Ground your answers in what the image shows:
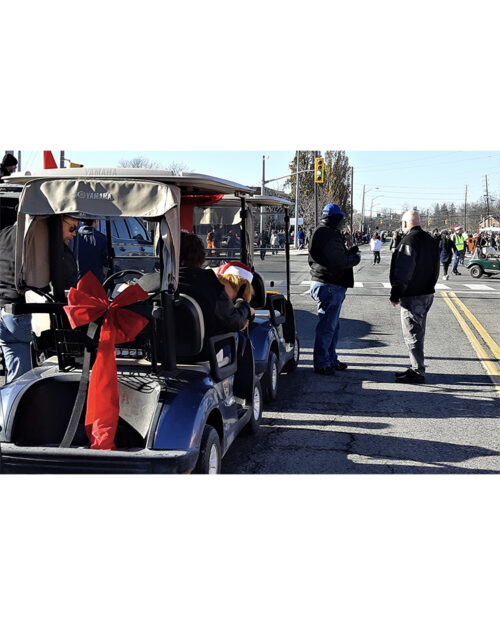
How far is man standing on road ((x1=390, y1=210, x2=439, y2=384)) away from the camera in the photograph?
739 cm

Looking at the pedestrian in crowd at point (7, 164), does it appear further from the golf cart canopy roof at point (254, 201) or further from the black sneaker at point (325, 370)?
the black sneaker at point (325, 370)

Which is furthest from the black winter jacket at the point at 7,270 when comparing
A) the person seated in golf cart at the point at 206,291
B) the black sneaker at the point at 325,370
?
the black sneaker at the point at 325,370

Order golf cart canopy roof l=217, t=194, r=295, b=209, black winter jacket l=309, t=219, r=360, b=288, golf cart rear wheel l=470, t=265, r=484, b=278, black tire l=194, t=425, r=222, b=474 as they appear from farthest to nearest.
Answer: golf cart rear wheel l=470, t=265, r=484, b=278 → black winter jacket l=309, t=219, r=360, b=288 → golf cart canopy roof l=217, t=194, r=295, b=209 → black tire l=194, t=425, r=222, b=474

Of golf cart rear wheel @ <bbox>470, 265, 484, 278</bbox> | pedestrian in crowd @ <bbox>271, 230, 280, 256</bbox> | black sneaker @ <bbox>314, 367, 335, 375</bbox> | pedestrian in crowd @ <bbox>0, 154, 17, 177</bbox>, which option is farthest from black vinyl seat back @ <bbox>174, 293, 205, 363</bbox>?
golf cart rear wheel @ <bbox>470, 265, 484, 278</bbox>

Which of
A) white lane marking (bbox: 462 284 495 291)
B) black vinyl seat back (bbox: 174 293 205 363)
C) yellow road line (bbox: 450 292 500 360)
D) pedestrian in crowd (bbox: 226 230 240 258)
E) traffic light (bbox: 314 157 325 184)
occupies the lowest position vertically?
white lane marking (bbox: 462 284 495 291)

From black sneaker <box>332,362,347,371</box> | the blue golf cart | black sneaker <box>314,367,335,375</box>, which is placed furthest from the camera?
black sneaker <box>332,362,347,371</box>

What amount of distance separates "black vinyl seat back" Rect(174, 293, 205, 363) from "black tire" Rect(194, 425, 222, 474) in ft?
1.61

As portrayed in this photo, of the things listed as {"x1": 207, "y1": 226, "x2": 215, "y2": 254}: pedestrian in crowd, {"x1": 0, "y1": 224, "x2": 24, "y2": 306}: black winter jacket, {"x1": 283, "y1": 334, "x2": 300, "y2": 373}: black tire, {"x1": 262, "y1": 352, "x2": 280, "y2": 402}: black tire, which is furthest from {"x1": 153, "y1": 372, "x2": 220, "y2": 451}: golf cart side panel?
{"x1": 283, "y1": 334, "x2": 300, "y2": 373}: black tire

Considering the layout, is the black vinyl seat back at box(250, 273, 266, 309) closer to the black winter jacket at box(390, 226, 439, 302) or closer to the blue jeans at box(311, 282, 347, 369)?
the blue jeans at box(311, 282, 347, 369)

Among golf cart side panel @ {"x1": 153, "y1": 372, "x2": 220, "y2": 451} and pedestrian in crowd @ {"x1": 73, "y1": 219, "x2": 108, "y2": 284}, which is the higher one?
pedestrian in crowd @ {"x1": 73, "y1": 219, "x2": 108, "y2": 284}

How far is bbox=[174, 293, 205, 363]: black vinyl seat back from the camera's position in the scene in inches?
169

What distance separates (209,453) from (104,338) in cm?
89

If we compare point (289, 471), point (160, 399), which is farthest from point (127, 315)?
point (289, 471)

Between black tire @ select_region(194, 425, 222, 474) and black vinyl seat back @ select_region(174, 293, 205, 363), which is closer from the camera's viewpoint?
black tire @ select_region(194, 425, 222, 474)
